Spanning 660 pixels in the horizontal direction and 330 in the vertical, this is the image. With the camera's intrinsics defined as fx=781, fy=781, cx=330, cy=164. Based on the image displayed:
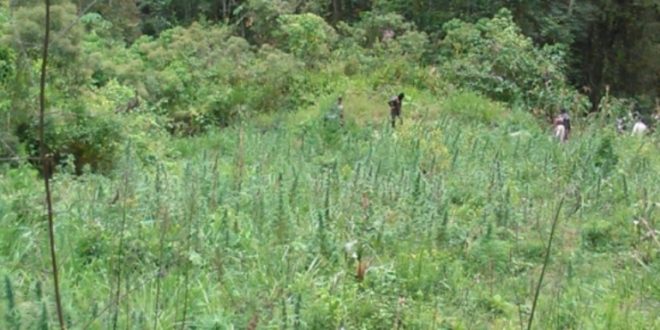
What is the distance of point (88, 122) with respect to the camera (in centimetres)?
630

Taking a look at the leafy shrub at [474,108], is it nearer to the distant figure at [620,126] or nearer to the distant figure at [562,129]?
the distant figure at [620,126]

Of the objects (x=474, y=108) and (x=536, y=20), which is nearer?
(x=474, y=108)

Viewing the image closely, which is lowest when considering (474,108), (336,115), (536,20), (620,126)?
(474,108)

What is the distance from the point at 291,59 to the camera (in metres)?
11.4

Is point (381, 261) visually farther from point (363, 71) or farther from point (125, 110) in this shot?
point (363, 71)

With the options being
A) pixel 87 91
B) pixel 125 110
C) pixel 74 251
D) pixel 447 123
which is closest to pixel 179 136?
pixel 125 110

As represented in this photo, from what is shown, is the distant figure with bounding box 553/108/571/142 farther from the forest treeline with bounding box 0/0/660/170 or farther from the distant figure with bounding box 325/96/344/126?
the distant figure with bounding box 325/96/344/126

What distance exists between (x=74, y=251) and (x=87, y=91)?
12.0 ft

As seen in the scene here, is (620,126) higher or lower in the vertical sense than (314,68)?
higher

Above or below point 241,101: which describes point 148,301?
above

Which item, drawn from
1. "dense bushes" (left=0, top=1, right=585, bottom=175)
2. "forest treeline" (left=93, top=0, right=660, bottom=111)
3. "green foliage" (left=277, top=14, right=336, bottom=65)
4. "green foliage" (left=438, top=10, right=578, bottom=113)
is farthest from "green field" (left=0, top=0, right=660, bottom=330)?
"forest treeline" (left=93, top=0, right=660, bottom=111)

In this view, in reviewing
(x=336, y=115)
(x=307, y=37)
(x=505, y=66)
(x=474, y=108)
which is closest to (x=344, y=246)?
(x=336, y=115)

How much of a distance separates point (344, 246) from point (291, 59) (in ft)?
26.6

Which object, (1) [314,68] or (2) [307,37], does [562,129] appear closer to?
(1) [314,68]
